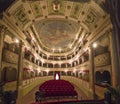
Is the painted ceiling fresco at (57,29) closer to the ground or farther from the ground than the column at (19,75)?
farther from the ground

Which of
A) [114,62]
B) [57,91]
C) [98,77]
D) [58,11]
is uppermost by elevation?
[58,11]

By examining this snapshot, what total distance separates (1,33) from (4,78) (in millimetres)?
2939

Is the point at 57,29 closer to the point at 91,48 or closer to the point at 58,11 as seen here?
the point at 58,11

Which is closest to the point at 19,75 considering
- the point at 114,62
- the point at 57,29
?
the point at 114,62

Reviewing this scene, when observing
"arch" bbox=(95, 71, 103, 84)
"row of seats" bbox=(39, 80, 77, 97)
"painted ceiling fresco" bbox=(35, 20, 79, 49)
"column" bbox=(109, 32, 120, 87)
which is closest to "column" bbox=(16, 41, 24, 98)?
"row of seats" bbox=(39, 80, 77, 97)

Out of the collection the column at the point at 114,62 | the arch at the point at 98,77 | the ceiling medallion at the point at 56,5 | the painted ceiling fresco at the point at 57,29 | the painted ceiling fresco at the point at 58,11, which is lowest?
the arch at the point at 98,77

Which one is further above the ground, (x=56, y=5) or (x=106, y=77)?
(x=56, y=5)

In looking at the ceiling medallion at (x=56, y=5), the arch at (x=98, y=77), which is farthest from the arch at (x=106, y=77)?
the ceiling medallion at (x=56, y=5)

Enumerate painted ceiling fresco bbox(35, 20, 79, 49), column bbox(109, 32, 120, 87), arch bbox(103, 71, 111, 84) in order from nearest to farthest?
column bbox(109, 32, 120, 87), arch bbox(103, 71, 111, 84), painted ceiling fresco bbox(35, 20, 79, 49)

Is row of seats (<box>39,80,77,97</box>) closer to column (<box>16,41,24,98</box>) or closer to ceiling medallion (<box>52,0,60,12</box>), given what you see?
column (<box>16,41,24,98</box>)

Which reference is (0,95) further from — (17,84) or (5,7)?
(5,7)

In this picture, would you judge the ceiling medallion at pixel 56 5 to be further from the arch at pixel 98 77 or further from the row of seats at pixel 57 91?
the row of seats at pixel 57 91

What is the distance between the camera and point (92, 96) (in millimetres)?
10195

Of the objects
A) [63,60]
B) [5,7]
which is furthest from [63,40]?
[5,7]
